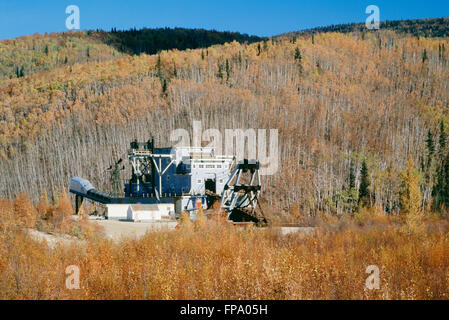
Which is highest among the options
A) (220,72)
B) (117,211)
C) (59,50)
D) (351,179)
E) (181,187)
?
(59,50)

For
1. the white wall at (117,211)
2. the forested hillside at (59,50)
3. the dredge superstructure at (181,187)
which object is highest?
the forested hillside at (59,50)

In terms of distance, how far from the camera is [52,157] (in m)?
76.4

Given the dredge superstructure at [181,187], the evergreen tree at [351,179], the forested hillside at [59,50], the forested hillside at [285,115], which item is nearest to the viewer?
the dredge superstructure at [181,187]

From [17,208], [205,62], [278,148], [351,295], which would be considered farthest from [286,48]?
[351,295]

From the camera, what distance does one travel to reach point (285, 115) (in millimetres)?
78625

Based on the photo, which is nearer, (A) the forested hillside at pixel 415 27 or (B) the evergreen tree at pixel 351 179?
(B) the evergreen tree at pixel 351 179

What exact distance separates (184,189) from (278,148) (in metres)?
35.6

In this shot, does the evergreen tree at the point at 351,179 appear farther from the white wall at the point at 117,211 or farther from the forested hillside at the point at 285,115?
the white wall at the point at 117,211

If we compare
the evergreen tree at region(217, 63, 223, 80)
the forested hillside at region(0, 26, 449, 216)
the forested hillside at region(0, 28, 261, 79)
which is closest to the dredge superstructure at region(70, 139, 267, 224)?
the forested hillside at region(0, 26, 449, 216)

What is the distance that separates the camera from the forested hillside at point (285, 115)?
60.3 meters

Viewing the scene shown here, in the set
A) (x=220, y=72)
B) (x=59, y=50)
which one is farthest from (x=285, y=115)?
(x=59, y=50)

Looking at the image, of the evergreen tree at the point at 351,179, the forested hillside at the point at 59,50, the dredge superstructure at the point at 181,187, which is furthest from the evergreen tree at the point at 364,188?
the forested hillside at the point at 59,50

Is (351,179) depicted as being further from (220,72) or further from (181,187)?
(220,72)

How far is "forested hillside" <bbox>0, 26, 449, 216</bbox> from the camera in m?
60.3
